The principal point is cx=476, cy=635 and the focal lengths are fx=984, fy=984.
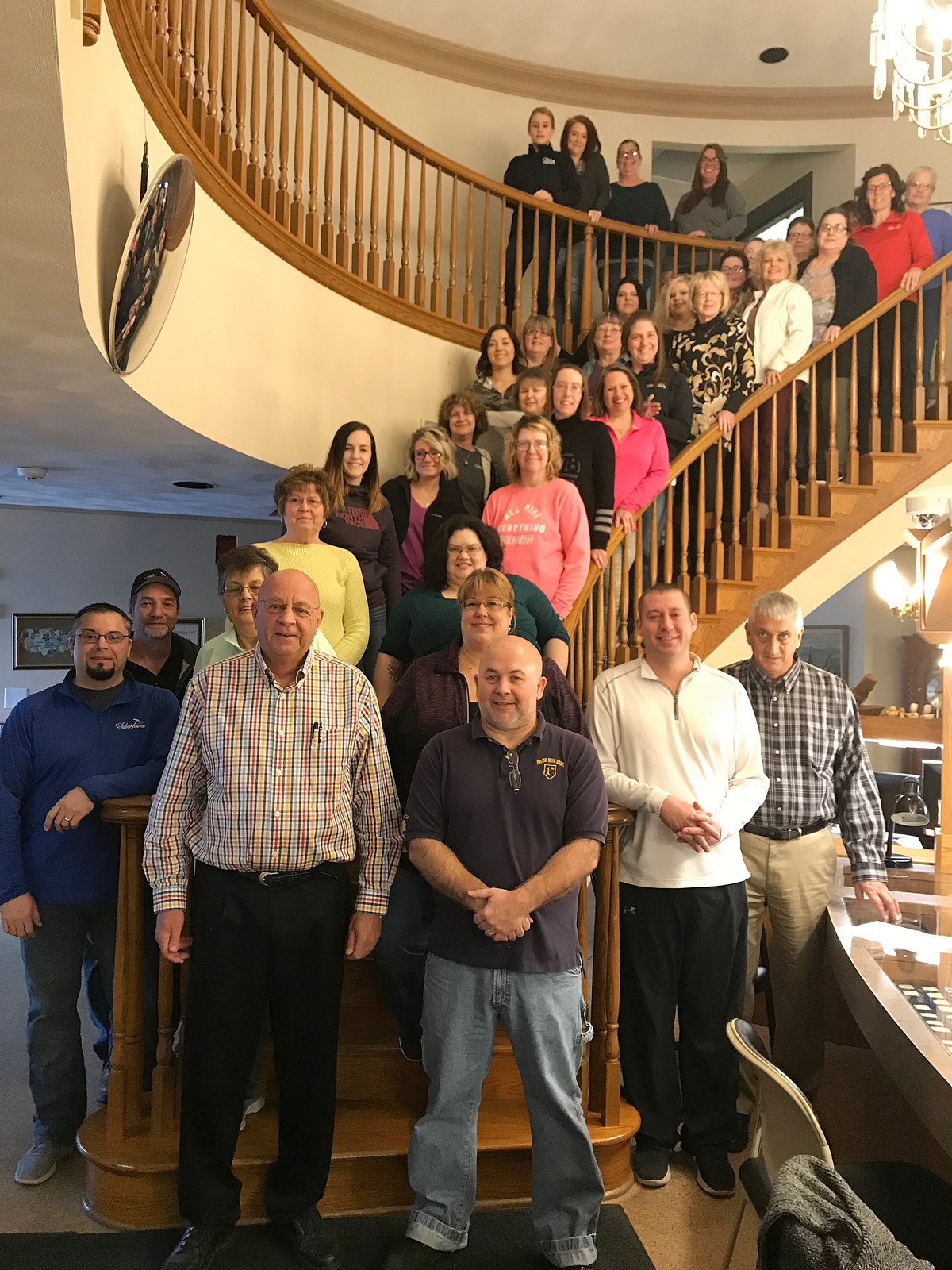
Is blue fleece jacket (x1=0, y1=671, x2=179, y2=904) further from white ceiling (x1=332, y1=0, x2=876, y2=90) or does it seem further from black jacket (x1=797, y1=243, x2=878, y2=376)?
white ceiling (x1=332, y1=0, x2=876, y2=90)

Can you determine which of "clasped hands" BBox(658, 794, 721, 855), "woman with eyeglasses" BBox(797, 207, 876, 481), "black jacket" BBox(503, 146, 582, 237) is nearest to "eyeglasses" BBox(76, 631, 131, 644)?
"clasped hands" BBox(658, 794, 721, 855)

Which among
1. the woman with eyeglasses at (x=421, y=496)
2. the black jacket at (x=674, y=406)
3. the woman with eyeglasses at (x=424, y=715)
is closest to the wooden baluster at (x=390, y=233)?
the black jacket at (x=674, y=406)

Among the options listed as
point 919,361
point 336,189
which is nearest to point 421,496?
point 919,361

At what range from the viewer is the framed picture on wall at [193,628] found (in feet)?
27.8

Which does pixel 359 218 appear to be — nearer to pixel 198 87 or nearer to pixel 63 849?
pixel 198 87

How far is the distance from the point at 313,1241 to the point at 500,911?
93cm

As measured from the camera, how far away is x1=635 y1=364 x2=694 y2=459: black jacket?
4.77 m

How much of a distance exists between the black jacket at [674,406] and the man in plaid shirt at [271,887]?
2.90m

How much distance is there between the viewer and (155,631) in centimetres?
355

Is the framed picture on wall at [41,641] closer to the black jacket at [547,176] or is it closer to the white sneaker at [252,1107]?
the black jacket at [547,176]

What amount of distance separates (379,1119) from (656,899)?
94 centimetres

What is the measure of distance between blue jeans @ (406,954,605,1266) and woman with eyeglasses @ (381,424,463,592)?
208 centimetres

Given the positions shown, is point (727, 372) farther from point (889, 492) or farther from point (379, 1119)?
point (379, 1119)

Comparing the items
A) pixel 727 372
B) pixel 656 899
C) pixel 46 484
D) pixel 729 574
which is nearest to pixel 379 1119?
pixel 656 899
